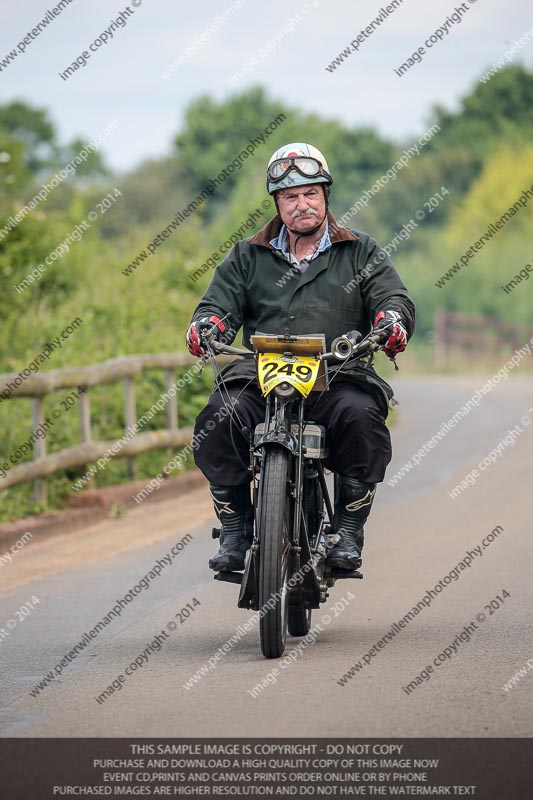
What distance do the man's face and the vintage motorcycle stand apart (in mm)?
652

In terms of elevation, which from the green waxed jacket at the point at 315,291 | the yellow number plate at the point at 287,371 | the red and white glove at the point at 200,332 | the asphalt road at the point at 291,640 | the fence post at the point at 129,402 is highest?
the green waxed jacket at the point at 315,291

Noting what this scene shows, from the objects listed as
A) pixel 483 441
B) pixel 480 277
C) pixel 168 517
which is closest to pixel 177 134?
pixel 480 277

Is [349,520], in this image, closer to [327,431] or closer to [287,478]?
Answer: [327,431]

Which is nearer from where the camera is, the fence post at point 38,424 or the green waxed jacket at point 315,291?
the green waxed jacket at point 315,291

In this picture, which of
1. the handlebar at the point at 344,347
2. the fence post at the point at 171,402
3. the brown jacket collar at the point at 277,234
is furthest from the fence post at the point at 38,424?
the handlebar at the point at 344,347

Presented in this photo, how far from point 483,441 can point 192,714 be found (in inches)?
516

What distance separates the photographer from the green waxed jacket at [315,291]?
696 centimetres

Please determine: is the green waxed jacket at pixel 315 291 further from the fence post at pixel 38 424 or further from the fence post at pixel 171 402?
the fence post at pixel 171 402

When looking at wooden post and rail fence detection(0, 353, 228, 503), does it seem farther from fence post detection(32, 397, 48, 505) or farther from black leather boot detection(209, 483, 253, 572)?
black leather boot detection(209, 483, 253, 572)

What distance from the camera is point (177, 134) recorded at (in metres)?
81.8

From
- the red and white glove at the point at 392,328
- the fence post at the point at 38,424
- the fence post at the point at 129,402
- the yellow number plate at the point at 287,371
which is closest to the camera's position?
the yellow number plate at the point at 287,371

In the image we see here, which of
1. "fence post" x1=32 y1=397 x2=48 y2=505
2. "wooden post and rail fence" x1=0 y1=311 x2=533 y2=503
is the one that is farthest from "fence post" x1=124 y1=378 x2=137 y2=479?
"fence post" x1=32 y1=397 x2=48 y2=505

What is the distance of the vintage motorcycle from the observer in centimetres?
627
